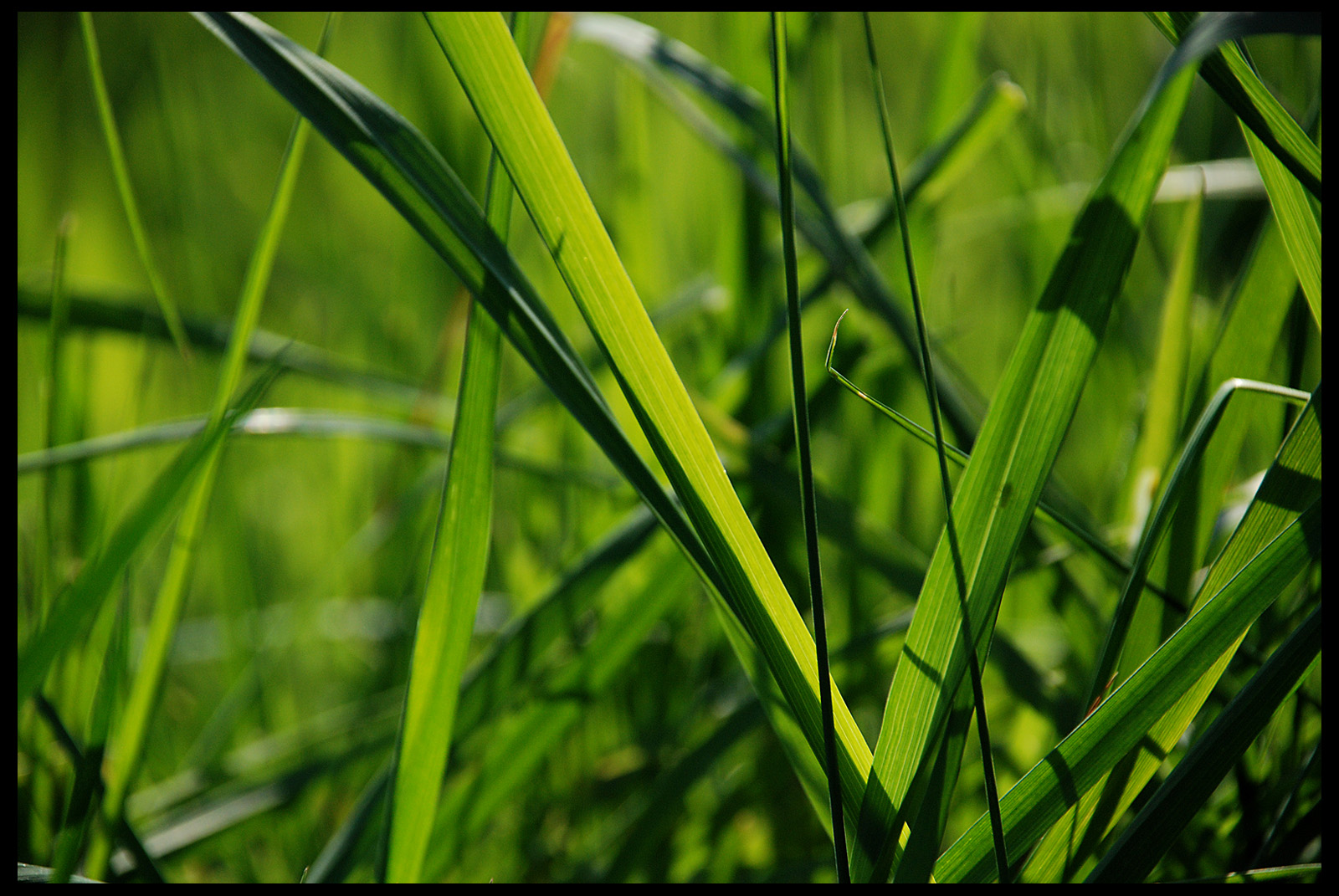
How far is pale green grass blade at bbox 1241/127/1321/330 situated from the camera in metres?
0.24

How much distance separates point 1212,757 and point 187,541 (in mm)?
326

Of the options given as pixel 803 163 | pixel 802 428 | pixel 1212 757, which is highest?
pixel 803 163

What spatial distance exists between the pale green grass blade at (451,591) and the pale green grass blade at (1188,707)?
182 mm

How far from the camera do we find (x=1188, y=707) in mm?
227

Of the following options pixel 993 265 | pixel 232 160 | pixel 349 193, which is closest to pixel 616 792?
pixel 993 265

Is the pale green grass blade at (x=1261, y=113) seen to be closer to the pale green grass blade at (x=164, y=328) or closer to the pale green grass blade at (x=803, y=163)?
the pale green grass blade at (x=803, y=163)

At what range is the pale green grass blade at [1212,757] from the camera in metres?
0.21

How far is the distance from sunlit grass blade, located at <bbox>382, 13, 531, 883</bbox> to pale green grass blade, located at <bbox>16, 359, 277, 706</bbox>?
0.08 metres

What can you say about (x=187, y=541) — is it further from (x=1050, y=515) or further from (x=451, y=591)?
(x=1050, y=515)

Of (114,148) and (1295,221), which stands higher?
(114,148)

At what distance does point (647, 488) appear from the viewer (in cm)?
22

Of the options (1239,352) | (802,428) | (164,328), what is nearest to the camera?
(802,428)

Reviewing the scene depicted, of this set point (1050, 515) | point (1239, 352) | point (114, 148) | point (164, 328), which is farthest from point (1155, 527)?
point (164, 328)
